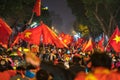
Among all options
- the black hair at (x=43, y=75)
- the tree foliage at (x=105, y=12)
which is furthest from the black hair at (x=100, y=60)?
the tree foliage at (x=105, y=12)

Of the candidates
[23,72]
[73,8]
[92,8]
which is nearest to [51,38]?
[23,72]

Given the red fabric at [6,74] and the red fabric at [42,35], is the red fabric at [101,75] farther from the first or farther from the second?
the red fabric at [42,35]

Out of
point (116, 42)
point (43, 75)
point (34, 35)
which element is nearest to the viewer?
point (43, 75)

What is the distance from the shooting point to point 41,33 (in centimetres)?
1972

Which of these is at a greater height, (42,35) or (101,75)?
(42,35)

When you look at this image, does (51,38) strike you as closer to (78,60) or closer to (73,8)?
(78,60)

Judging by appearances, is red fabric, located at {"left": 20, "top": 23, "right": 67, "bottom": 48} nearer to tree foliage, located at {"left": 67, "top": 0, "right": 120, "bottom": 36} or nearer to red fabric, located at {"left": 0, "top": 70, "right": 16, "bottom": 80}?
red fabric, located at {"left": 0, "top": 70, "right": 16, "bottom": 80}

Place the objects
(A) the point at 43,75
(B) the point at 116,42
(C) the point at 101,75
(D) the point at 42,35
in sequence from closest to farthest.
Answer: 1. (C) the point at 101,75
2. (A) the point at 43,75
3. (B) the point at 116,42
4. (D) the point at 42,35

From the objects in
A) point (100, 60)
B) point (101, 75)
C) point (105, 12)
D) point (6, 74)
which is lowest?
point (6, 74)

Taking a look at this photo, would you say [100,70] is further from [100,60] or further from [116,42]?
[116,42]

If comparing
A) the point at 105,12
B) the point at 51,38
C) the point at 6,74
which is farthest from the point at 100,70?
the point at 105,12

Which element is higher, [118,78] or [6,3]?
[6,3]

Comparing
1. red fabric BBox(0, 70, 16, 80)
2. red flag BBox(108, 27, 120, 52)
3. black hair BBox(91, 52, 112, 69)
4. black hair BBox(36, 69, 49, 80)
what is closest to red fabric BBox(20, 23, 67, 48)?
red flag BBox(108, 27, 120, 52)

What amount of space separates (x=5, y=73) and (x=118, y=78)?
3.84 metres
